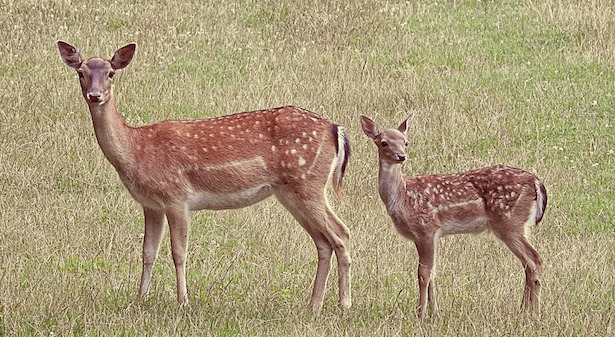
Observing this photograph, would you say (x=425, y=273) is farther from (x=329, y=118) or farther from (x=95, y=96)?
(x=329, y=118)

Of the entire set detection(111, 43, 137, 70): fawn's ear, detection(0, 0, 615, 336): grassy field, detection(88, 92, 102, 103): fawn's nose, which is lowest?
detection(0, 0, 615, 336): grassy field

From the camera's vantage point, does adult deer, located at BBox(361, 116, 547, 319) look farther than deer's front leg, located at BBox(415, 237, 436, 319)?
Yes

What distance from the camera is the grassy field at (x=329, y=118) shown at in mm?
8523

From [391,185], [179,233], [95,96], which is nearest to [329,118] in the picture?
[391,185]

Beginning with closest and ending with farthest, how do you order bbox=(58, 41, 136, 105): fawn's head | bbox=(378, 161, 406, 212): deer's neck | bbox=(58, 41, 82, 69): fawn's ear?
bbox=(58, 41, 136, 105): fawn's head
bbox=(378, 161, 406, 212): deer's neck
bbox=(58, 41, 82, 69): fawn's ear

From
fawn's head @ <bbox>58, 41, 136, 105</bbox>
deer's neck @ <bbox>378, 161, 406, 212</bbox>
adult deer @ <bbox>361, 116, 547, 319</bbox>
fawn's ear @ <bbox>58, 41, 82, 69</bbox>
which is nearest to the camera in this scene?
adult deer @ <bbox>361, 116, 547, 319</bbox>

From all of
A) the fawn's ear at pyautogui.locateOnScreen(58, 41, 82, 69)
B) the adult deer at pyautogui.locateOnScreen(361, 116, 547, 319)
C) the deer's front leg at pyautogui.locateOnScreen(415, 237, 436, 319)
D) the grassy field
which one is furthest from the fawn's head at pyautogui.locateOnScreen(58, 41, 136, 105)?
the deer's front leg at pyautogui.locateOnScreen(415, 237, 436, 319)

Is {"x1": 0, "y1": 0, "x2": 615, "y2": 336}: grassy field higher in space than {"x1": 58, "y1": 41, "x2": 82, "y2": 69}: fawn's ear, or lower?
lower

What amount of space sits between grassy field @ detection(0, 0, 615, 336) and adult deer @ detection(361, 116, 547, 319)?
1.03 feet

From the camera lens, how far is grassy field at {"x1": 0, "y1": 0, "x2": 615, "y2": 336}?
852cm

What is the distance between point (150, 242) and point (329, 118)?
434 cm

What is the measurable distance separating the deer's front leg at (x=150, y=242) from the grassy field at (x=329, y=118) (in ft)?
0.53

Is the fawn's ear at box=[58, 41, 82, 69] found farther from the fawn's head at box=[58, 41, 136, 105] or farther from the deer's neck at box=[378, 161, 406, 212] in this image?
the deer's neck at box=[378, 161, 406, 212]

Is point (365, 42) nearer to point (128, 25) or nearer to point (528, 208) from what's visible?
point (128, 25)
